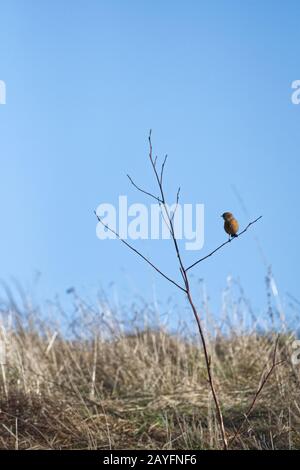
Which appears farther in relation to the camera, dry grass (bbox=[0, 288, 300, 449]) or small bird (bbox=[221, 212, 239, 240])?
dry grass (bbox=[0, 288, 300, 449])

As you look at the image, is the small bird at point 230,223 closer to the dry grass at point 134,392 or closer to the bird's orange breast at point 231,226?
the bird's orange breast at point 231,226

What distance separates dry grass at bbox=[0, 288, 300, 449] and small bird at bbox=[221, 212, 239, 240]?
1.71m

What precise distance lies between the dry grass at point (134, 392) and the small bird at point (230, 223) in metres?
1.71

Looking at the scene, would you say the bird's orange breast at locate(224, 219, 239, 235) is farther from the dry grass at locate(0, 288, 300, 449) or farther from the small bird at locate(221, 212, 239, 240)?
the dry grass at locate(0, 288, 300, 449)

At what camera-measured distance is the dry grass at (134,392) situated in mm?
4109

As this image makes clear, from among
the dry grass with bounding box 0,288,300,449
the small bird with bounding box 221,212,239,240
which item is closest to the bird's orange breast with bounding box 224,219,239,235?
the small bird with bounding box 221,212,239,240

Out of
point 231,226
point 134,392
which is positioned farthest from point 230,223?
point 134,392

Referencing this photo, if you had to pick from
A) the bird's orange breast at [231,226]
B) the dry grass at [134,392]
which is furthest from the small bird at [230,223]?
the dry grass at [134,392]

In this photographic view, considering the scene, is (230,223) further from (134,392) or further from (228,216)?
(134,392)

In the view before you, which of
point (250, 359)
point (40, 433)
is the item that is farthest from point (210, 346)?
point (40, 433)

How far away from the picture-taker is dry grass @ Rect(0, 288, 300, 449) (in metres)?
4.11

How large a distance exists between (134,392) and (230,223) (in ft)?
9.44

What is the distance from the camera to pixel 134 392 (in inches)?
196

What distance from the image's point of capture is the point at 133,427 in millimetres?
4344
